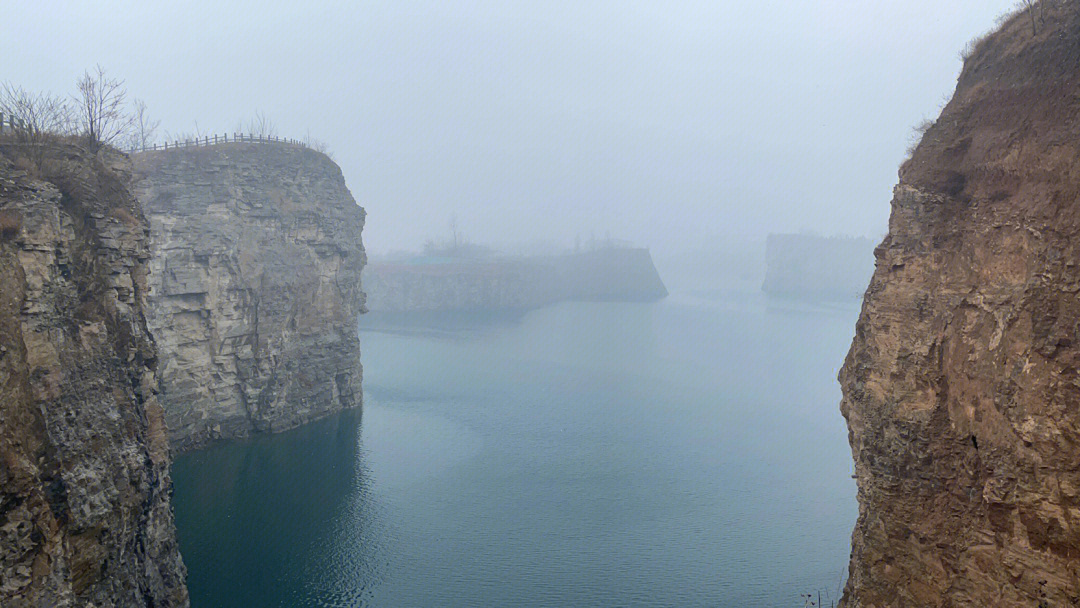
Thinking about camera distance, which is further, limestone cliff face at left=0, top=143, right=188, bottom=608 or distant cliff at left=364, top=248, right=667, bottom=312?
distant cliff at left=364, top=248, right=667, bottom=312

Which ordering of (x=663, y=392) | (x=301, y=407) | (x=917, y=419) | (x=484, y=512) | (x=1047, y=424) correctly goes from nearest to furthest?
(x=1047, y=424), (x=917, y=419), (x=484, y=512), (x=301, y=407), (x=663, y=392)

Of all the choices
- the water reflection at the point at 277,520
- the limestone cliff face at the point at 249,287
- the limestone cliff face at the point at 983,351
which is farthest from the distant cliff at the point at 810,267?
the limestone cliff face at the point at 983,351

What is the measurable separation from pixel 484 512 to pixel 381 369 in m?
34.7

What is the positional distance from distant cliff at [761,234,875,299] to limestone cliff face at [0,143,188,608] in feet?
435

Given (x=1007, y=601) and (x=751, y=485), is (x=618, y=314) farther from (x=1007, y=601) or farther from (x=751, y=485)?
(x=1007, y=601)

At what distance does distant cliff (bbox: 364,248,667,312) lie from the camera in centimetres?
10919

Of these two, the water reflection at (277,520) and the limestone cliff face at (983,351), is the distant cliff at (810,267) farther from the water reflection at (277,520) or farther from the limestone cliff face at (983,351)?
the limestone cliff face at (983,351)

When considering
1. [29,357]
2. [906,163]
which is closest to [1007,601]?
[906,163]

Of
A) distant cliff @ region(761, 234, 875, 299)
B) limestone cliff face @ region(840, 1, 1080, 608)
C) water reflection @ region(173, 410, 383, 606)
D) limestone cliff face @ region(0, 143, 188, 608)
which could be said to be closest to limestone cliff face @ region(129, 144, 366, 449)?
water reflection @ region(173, 410, 383, 606)

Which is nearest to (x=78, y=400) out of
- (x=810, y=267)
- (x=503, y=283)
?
(x=503, y=283)

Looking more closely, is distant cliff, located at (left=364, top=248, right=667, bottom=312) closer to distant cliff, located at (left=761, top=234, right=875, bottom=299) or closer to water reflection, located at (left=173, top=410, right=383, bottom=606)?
distant cliff, located at (left=761, top=234, right=875, bottom=299)

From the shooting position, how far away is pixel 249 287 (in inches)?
1608

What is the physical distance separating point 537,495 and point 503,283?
81978 mm

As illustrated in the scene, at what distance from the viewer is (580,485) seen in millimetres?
34562
